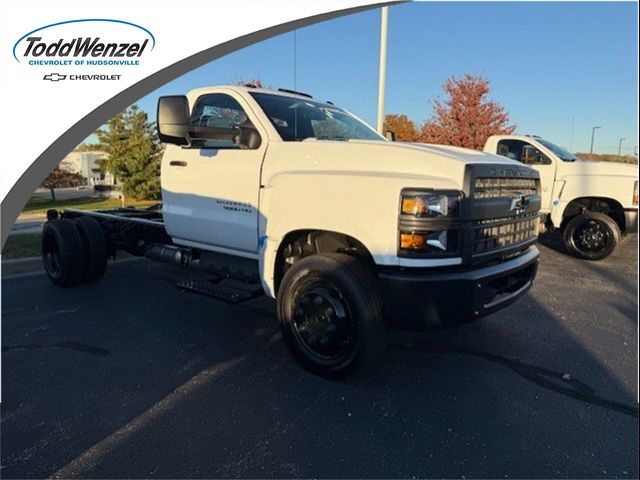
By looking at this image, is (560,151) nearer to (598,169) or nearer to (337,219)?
(598,169)

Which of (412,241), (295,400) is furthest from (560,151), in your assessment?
(295,400)

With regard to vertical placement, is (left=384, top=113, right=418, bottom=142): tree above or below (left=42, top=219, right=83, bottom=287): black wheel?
above

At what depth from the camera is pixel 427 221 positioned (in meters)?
2.92

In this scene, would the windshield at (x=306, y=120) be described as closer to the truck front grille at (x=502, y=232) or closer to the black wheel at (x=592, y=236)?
the truck front grille at (x=502, y=232)

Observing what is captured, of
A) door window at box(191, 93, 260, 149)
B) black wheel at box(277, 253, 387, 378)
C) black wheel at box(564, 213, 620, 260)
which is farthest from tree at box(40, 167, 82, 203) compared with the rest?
black wheel at box(277, 253, 387, 378)

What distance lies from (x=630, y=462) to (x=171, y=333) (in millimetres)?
3628

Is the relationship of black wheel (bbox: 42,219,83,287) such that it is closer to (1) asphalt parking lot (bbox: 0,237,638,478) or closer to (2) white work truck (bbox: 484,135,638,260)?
(1) asphalt parking lot (bbox: 0,237,638,478)

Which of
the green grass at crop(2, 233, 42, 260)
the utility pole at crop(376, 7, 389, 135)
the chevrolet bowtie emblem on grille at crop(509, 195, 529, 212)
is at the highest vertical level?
the utility pole at crop(376, 7, 389, 135)

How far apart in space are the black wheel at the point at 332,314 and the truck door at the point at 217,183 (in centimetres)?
71

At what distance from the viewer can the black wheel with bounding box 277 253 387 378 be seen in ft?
10.3

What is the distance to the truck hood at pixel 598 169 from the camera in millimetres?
8094

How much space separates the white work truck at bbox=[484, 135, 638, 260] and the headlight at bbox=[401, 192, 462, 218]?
588 cm

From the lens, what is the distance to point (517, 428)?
2.85 metres

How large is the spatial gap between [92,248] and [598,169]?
8.28 metres
